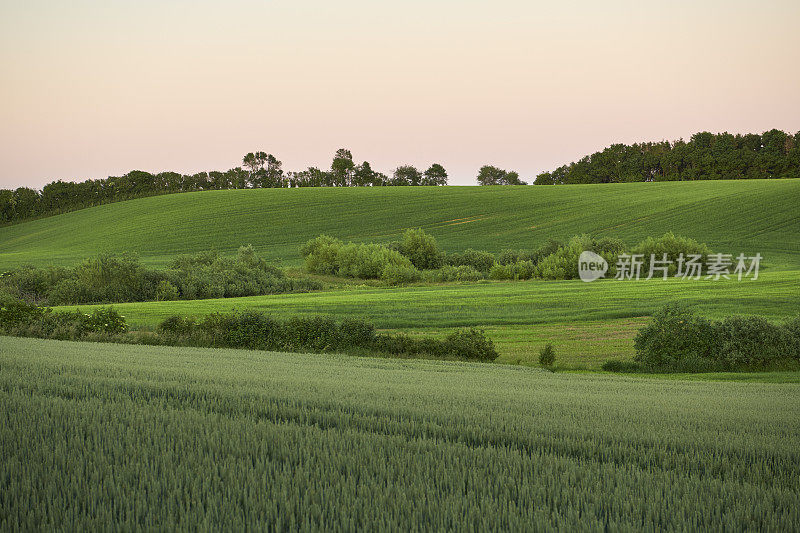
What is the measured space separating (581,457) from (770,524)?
1.63 metres

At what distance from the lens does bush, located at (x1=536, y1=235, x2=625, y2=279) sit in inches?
2016

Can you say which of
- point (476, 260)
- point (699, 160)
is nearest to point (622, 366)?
point (476, 260)

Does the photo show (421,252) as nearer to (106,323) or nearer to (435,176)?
(106,323)

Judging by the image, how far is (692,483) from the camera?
3.91 m

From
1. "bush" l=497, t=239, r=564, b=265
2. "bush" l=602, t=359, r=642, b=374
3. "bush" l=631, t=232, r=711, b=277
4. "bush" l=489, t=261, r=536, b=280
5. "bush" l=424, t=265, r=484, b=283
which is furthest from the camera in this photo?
"bush" l=497, t=239, r=564, b=265

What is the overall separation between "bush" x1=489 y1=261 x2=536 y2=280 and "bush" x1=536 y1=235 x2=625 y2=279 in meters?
0.80

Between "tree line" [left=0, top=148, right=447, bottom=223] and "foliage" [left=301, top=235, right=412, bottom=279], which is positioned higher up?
"tree line" [left=0, top=148, right=447, bottom=223]

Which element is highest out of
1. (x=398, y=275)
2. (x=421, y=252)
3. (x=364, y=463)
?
(x=364, y=463)

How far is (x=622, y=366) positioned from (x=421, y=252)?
1586 inches

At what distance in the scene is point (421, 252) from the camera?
60656mm

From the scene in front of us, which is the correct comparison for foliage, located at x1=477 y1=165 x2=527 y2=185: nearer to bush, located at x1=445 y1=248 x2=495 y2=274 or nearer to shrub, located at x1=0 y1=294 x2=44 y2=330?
bush, located at x1=445 y1=248 x2=495 y2=274

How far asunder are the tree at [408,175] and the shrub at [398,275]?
109148 mm

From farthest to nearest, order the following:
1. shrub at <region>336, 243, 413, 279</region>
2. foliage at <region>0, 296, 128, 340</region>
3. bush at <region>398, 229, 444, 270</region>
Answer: bush at <region>398, 229, 444, 270</region> < shrub at <region>336, 243, 413, 279</region> < foliage at <region>0, 296, 128, 340</region>

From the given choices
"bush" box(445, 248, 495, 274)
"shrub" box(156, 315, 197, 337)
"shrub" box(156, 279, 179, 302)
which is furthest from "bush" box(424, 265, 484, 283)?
"shrub" box(156, 315, 197, 337)
